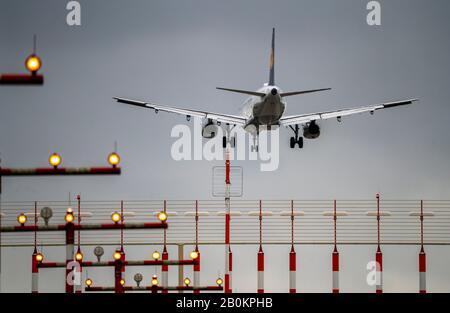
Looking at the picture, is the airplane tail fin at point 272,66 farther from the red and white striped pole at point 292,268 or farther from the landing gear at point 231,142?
the red and white striped pole at point 292,268

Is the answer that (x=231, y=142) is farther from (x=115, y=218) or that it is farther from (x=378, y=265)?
(x=115, y=218)

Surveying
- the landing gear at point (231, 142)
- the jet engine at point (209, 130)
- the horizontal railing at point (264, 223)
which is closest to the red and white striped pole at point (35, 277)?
the horizontal railing at point (264, 223)

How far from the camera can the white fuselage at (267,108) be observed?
134 ft

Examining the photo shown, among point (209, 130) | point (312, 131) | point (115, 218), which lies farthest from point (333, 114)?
point (115, 218)

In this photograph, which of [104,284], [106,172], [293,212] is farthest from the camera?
[104,284]

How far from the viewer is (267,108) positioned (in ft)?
135

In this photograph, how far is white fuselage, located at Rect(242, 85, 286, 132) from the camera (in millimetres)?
40750

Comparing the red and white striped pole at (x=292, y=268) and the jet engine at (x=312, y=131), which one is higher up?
the jet engine at (x=312, y=131)

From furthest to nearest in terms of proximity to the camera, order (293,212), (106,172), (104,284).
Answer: (104,284) < (293,212) < (106,172)

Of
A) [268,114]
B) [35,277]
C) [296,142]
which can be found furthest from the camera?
[296,142]
